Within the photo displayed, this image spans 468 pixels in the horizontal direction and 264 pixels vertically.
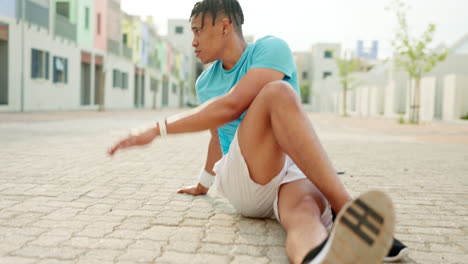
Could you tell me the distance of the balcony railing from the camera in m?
21.7

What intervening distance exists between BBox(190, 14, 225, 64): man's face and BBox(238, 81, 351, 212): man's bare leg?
49cm

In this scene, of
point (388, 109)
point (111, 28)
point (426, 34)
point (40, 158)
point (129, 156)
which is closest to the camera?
point (40, 158)

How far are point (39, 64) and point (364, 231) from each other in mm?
20524

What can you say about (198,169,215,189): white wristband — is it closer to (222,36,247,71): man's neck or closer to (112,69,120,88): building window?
(222,36,247,71): man's neck

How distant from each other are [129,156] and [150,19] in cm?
A: 4103

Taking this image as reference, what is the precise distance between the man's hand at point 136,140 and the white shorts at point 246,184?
0.44 m

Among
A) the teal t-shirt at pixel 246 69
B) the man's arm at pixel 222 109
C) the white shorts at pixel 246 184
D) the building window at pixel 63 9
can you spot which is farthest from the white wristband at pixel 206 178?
the building window at pixel 63 9

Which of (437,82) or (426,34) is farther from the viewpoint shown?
(437,82)

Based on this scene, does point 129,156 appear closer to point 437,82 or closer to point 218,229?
point 218,229

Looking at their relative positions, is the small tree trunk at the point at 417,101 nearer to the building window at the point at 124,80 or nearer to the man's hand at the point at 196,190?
the man's hand at the point at 196,190

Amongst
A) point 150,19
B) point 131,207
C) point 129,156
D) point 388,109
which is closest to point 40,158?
point 129,156

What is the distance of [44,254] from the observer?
79.0 inches

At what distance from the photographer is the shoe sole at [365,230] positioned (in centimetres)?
150

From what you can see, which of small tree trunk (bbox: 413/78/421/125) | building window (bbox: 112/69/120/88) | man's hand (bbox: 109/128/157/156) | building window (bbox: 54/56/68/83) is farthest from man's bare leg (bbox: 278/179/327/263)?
building window (bbox: 112/69/120/88)
